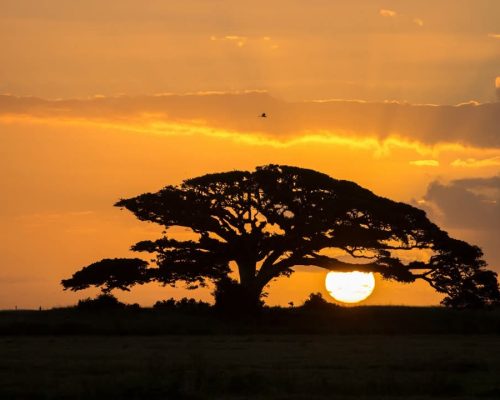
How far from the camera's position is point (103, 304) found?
229ft

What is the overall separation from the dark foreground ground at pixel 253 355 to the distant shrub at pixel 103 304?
5.63 ft

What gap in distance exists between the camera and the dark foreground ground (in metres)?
31.4

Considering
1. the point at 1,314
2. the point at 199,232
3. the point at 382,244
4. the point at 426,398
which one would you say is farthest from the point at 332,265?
the point at 426,398

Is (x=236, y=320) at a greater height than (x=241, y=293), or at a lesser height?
lesser

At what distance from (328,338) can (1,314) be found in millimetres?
21974

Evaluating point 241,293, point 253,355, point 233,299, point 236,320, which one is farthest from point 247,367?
point 241,293

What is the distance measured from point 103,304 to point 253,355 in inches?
1019

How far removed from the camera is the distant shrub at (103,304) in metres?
69.1

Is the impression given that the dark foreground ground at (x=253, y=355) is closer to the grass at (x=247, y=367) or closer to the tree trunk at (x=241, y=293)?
the grass at (x=247, y=367)

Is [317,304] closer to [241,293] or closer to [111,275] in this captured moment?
[241,293]

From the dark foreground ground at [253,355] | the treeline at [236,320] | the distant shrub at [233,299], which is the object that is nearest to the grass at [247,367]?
the dark foreground ground at [253,355]

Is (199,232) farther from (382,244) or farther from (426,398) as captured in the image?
(426,398)

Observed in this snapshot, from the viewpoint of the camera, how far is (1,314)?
2665 inches

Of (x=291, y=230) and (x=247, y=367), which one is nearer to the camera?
(x=247, y=367)
